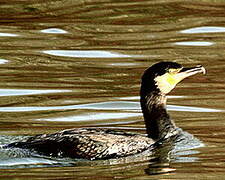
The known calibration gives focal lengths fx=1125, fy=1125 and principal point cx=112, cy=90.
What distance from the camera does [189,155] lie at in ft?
41.9

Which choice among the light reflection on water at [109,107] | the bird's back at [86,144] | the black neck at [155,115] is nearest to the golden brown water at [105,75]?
the light reflection on water at [109,107]

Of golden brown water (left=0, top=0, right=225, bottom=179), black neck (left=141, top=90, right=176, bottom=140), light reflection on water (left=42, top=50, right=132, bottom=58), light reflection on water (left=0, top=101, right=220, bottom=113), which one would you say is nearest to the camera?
golden brown water (left=0, top=0, right=225, bottom=179)

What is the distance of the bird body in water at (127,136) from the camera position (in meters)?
12.5

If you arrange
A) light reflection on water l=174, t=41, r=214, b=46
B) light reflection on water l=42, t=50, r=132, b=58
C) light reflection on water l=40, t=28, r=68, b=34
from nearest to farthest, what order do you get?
light reflection on water l=42, t=50, r=132, b=58
light reflection on water l=174, t=41, r=214, b=46
light reflection on water l=40, t=28, r=68, b=34

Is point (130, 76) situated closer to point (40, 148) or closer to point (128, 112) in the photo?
point (128, 112)

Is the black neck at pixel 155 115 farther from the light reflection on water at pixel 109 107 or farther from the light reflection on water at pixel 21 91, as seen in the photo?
the light reflection on water at pixel 21 91

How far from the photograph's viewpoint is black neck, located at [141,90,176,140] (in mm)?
13555

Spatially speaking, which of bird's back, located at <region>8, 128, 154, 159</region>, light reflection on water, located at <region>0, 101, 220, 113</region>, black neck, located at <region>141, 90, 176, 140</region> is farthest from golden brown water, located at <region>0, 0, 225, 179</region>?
black neck, located at <region>141, 90, 176, 140</region>

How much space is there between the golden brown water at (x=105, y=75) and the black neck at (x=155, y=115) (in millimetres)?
414

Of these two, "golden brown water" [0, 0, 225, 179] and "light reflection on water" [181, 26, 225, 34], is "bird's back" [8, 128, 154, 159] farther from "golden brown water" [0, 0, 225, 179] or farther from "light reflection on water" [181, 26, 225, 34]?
"light reflection on water" [181, 26, 225, 34]

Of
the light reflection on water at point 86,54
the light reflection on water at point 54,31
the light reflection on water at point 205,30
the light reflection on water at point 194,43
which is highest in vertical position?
the light reflection on water at point 54,31

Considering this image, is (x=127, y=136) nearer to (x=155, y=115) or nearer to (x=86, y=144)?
(x=86, y=144)

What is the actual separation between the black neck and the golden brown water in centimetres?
41

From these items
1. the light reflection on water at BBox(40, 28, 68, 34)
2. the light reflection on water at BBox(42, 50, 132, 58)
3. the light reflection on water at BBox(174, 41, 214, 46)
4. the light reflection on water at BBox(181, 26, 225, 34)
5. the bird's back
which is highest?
the bird's back
